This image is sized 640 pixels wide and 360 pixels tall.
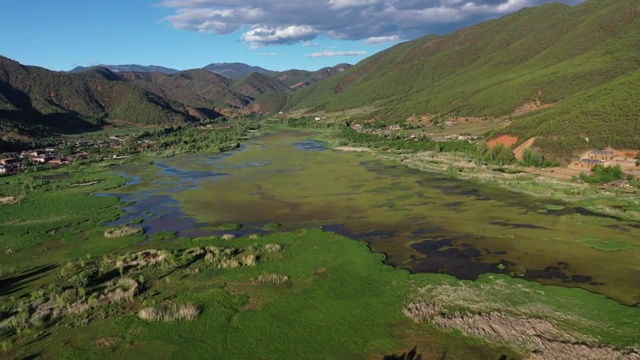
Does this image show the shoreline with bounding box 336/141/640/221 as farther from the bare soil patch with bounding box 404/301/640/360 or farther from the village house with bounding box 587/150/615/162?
the bare soil patch with bounding box 404/301/640/360

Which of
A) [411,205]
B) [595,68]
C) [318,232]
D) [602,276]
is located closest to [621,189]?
[411,205]

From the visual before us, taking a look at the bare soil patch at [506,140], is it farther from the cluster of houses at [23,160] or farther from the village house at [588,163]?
the cluster of houses at [23,160]

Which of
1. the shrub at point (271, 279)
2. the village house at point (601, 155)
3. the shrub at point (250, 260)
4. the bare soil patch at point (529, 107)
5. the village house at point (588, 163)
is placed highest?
the bare soil patch at point (529, 107)

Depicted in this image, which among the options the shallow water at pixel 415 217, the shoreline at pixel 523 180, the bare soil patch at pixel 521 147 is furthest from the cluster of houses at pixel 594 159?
the shallow water at pixel 415 217

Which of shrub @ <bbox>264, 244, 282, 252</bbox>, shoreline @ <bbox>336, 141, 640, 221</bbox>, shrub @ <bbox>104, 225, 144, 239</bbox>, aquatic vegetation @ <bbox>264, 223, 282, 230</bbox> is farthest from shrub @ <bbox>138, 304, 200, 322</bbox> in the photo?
shoreline @ <bbox>336, 141, 640, 221</bbox>

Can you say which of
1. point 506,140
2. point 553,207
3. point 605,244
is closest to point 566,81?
point 506,140

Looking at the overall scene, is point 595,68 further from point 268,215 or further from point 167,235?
point 167,235

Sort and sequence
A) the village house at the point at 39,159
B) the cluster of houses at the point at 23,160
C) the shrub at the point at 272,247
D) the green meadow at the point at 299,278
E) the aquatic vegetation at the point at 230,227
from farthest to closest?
the village house at the point at 39,159 → the cluster of houses at the point at 23,160 → the aquatic vegetation at the point at 230,227 → the shrub at the point at 272,247 → the green meadow at the point at 299,278

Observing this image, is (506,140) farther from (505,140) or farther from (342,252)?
(342,252)


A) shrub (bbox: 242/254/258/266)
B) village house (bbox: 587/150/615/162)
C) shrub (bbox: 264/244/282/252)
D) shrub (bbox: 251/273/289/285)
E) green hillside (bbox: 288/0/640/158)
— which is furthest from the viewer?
green hillside (bbox: 288/0/640/158)
